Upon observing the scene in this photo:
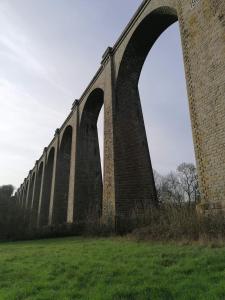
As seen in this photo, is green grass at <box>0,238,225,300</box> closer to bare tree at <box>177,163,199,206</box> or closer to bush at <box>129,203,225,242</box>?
bush at <box>129,203,225,242</box>

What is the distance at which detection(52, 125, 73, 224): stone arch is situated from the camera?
20.3 metres

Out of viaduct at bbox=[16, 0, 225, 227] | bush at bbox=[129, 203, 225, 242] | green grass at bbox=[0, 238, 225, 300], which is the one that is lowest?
green grass at bbox=[0, 238, 225, 300]

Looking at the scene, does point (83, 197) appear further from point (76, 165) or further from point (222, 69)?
point (222, 69)

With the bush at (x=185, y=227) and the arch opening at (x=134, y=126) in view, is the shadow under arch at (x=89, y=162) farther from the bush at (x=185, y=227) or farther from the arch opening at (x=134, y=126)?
the bush at (x=185, y=227)

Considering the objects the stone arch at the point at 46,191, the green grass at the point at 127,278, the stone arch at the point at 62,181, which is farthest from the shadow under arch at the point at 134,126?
the stone arch at the point at 46,191

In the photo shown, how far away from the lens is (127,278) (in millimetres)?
3184

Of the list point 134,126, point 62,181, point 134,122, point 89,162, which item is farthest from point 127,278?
Result: point 62,181

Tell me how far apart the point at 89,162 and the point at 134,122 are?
19.6ft

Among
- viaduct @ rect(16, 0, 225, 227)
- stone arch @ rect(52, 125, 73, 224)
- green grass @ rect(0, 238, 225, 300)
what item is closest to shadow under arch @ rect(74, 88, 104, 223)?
viaduct @ rect(16, 0, 225, 227)

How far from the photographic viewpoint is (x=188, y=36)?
767 centimetres

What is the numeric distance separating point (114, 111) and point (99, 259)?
8015mm

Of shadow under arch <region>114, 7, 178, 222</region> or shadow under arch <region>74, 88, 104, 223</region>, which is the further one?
shadow under arch <region>74, 88, 104, 223</region>

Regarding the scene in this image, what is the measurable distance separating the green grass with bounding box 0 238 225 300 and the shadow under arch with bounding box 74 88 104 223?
36.3ft

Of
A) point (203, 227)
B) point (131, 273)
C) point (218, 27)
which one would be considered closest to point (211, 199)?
point (203, 227)
